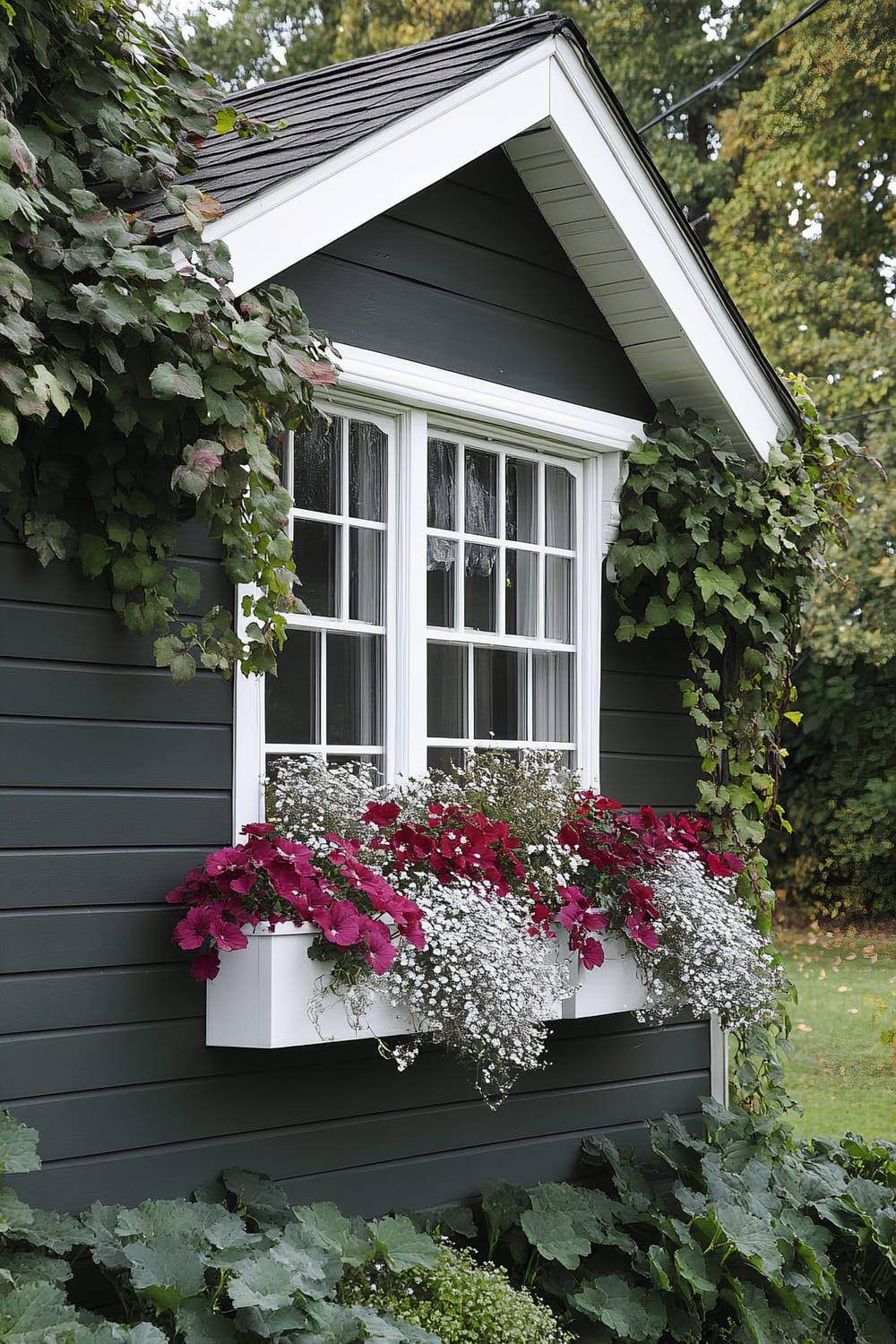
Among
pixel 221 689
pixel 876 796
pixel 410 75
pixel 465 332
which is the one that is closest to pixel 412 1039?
pixel 221 689

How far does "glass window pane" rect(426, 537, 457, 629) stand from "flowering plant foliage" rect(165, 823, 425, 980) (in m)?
1.07

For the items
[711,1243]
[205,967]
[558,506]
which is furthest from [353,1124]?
[558,506]

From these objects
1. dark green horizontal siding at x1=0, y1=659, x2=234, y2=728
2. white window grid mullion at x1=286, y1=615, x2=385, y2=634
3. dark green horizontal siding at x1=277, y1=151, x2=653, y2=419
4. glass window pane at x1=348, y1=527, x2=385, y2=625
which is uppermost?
dark green horizontal siding at x1=277, y1=151, x2=653, y2=419

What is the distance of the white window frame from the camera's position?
3.64 metres

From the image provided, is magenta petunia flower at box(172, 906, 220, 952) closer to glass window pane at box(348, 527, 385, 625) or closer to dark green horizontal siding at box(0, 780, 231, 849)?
dark green horizontal siding at box(0, 780, 231, 849)

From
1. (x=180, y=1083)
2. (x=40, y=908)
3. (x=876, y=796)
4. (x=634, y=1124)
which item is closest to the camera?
(x=40, y=908)

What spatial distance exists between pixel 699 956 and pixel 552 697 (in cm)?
100

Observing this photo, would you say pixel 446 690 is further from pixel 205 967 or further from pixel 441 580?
pixel 205 967

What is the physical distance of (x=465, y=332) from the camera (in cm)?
420

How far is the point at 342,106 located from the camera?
4.00m

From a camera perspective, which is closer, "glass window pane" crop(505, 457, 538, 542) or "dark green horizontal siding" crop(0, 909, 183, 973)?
"dark green horizontal siding" crop(0, 909, 183, 973)

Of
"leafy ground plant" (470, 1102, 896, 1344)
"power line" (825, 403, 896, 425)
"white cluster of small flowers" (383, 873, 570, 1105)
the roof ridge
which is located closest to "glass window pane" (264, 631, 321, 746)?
"white cluster of small flowers" (383, 873, 570, 1105)

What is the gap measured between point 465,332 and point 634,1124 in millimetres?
2734

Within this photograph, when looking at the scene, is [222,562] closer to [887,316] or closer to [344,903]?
[344,903]
